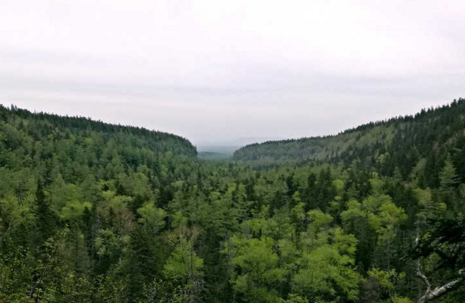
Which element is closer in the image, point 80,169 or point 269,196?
point 269,196

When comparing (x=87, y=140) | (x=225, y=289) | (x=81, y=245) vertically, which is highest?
(x=87, y=140)

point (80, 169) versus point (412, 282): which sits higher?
point (80, 169)

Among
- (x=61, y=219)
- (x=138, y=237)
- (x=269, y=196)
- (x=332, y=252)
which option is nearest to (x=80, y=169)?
(x=61, y=219)

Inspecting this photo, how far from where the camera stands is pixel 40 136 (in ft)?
570

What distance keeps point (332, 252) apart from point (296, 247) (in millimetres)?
9765

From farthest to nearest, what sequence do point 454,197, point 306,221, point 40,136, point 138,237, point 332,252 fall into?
point 40,136 → point 306,221 → point 454,197 → point 332,252 → point 138,237

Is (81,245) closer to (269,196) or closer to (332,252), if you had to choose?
(332,252)

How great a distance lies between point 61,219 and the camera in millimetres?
74562

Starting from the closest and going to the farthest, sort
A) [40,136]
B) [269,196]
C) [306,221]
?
[306,221]
[269,196]
[40,136]

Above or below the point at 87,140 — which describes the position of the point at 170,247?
below

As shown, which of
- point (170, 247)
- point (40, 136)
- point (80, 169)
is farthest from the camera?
point (40, 136)

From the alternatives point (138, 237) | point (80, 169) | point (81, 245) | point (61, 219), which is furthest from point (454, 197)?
point (80, 169)

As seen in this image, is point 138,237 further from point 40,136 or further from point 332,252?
point 40,136

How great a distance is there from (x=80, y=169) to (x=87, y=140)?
60.9m
